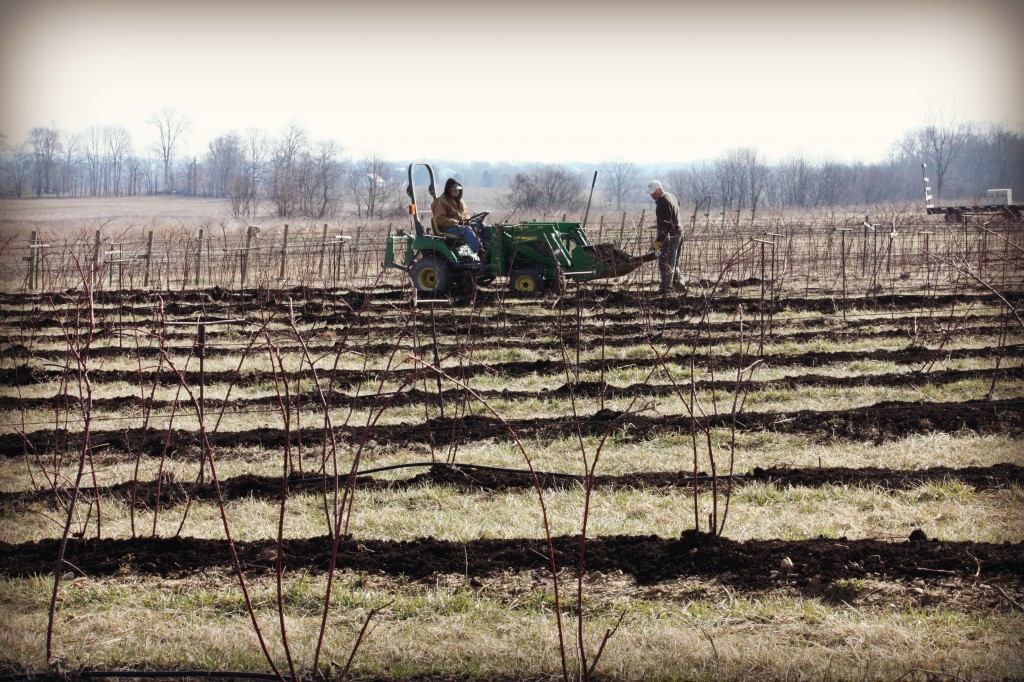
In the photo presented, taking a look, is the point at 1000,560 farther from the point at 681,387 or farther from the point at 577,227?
the point at 577,227

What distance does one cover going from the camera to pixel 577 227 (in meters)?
13.4

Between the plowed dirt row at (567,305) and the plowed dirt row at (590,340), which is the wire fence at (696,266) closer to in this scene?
the plowed dirt row at (567,305)

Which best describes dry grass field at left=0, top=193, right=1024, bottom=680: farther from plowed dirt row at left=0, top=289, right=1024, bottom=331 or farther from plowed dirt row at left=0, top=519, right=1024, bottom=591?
plowed dirt row at left=0, top=289, right=1024, bottom=331

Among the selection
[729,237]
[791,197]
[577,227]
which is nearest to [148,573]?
[577,227]

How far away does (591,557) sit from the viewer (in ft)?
13.2

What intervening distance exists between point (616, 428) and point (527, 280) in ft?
23.8

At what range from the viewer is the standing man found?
1277 centimetres

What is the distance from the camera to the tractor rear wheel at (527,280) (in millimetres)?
13391

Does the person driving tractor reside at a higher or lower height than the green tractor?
higher

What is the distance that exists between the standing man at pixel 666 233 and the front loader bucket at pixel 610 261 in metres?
0.41

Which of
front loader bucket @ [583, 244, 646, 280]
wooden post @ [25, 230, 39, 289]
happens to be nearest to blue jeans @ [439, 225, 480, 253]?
front loader bucket @ [583, 244, 646, 280]

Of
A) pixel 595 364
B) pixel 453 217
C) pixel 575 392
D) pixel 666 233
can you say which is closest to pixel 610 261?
pixel 666 233

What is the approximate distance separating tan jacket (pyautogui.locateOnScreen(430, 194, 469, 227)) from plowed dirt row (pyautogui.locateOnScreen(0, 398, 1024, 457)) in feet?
21.8

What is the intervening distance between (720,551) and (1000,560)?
3.88ft
